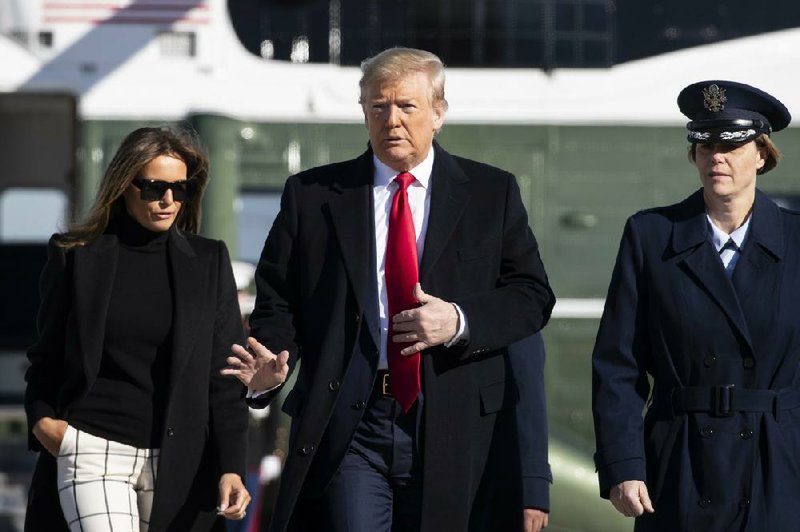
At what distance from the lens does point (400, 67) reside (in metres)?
4.00

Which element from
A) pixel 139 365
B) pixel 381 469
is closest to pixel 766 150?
pixel 381 469

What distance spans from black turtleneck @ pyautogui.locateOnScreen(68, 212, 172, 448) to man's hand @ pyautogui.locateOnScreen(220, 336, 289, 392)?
0.38m

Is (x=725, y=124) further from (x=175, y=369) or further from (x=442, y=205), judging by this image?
(x=175, y=369)

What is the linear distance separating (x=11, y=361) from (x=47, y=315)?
9030mm

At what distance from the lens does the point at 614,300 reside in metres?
4.20

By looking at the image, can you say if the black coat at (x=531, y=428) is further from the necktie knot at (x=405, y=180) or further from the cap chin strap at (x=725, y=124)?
the cap chin strap at (x=725, y=124)

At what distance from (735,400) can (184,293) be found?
143 centimetres

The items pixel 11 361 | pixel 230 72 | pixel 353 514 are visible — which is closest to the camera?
pixel 353 514

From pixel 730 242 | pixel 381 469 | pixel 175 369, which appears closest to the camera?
pixel 381 469

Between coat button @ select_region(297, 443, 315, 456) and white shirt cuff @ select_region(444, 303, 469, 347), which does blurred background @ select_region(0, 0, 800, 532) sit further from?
white shirt cuff @ select_region(444, 303, 469, 347)

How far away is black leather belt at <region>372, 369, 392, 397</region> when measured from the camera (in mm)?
3869

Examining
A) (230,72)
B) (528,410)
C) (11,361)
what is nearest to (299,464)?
(528,410)

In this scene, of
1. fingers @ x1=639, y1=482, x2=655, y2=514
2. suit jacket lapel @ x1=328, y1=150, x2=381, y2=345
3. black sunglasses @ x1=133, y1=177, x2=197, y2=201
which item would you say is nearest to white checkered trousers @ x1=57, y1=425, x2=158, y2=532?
black sunglasses @ x1=133, y1=177, x2=197, y2=201

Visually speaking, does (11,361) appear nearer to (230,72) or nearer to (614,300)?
(230,72)
